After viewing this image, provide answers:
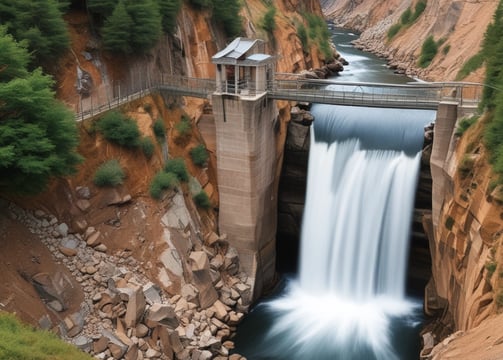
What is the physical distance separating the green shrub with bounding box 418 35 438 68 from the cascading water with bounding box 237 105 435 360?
26.1 meters

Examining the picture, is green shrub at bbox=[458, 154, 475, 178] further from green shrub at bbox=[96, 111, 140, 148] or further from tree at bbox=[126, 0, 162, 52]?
tree at bbox=[126, 0, 162, 52]

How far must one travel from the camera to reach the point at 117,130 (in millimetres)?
25797

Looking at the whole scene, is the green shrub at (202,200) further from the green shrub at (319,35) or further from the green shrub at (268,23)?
the green shrub at (319,35)

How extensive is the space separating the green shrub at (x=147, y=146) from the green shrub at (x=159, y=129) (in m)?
1.02

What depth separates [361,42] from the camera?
81.1m

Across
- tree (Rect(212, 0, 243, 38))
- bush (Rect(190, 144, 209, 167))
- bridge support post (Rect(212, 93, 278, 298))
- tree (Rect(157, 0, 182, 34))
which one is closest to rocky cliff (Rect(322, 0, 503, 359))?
bridge support post (Rect(212, 93, 278, 298))

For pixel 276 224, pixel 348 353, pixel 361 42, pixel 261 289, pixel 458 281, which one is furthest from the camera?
pixel 361 42

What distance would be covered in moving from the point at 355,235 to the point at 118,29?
56.5 feet

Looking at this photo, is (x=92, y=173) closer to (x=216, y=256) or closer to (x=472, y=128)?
(x=216, y=256)

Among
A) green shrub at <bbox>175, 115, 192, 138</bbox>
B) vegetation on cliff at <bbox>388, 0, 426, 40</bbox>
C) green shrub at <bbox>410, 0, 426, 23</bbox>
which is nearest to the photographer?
green shrub at <bbox>175, 115, 192, 138</bbox>

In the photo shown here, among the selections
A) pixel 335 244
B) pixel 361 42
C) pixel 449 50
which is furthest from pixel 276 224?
pixel 361 42

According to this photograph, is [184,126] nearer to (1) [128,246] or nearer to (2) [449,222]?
(1) [128,246]

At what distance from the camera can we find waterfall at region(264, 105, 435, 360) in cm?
2786

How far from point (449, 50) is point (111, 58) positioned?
38482mm
